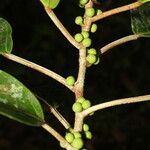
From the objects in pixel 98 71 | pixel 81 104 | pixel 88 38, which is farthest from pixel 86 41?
pixel 98 71

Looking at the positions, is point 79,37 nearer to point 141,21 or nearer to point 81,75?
point 81,75

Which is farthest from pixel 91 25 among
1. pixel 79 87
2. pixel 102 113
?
pixel 102 113

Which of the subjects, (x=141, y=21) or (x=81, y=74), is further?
(x=141, y=21)

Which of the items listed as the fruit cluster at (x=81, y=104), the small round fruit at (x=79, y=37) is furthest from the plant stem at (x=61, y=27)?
the fruit cluster at (x=81, y=104)

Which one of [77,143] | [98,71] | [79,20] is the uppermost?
[98,71]

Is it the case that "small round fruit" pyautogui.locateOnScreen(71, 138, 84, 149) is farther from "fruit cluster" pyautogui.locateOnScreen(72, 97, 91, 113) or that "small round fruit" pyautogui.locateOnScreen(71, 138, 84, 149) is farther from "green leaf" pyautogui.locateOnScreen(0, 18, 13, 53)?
"green leaf" pyautogui.locateOnScreen(0, 18, 13, 53)

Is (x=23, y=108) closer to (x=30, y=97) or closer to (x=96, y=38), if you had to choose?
(x=30, y=97)

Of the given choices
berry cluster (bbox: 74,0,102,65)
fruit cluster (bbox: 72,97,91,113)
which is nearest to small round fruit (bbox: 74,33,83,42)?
berry cluster (bbox: 74,0,102,65)
